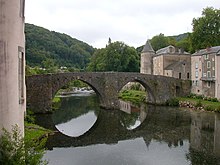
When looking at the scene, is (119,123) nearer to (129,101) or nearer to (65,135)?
(65,135)

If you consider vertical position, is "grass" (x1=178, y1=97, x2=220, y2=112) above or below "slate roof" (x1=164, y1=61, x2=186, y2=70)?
below

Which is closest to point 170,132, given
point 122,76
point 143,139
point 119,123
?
point 143,139

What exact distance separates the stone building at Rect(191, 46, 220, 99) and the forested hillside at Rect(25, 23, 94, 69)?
6239 cm

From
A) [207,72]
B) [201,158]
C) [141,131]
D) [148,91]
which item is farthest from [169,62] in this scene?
[201,158]

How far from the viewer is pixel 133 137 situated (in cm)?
2172

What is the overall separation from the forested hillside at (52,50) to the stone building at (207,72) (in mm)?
62385

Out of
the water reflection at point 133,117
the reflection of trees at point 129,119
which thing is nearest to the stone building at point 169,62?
the water reflection at point 133,117

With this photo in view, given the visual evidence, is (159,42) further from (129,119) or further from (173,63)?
(129,119)

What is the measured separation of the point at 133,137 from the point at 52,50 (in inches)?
3915

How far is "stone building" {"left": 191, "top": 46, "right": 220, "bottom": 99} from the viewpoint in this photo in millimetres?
35781

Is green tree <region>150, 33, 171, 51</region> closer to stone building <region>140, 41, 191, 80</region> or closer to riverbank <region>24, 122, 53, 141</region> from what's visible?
stone building <region>140, 41, 191, 80</region>

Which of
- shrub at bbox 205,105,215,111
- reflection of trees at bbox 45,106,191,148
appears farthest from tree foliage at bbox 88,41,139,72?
reflection of trees at bbox 45,106,191,148

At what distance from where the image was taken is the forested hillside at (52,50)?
95.2 metres

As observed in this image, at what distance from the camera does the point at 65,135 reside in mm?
22125
